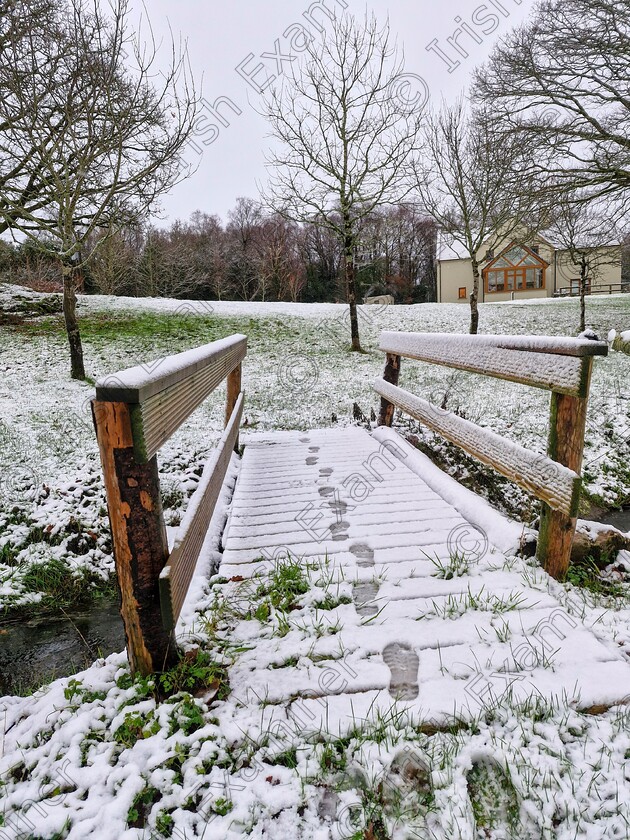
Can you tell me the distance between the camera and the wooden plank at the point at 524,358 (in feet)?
6.38

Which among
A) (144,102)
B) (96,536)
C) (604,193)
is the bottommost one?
(96,536)

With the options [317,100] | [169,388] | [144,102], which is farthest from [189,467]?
[317,100]

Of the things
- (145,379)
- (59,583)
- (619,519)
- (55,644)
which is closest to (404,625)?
(145,379)

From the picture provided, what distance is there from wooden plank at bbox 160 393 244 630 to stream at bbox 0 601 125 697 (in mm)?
1247

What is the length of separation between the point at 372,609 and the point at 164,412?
4.42 ft

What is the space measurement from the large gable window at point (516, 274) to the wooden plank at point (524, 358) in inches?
1416

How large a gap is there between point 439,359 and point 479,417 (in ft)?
12.5

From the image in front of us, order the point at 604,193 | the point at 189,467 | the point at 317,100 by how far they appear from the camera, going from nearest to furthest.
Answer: the point at 189,467, the point at 604,193, the point at 317,100

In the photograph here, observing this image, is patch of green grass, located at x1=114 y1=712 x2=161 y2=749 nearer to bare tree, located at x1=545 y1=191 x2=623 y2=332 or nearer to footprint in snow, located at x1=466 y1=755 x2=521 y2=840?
footprint in snow, located at x1=466 y1=755 x2=521 y2=840

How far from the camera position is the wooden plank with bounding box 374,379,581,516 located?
206cm

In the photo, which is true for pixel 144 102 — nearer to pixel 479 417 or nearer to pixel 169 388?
pixel 479 417

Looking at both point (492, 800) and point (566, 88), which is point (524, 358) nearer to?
point (492, 800)

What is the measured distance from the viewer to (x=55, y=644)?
3.13m

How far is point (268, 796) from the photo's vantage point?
1.30 meters
